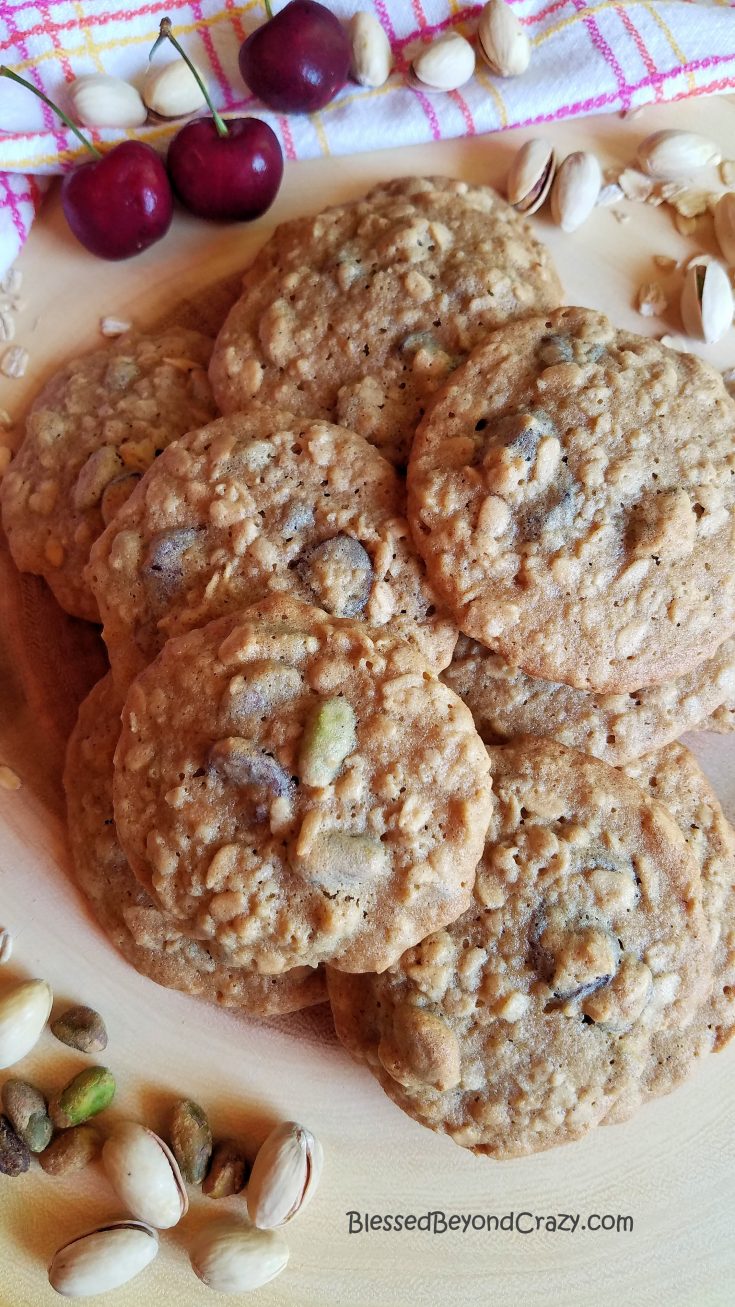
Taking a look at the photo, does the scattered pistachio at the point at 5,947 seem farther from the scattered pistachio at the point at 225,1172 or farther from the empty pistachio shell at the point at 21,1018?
the scattered pistachio at the point at 225,1172

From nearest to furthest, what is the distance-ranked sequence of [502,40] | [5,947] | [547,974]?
[547,974] → [5,947] → [502,40]

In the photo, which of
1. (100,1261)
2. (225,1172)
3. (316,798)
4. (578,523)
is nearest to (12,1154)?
(100,1261)

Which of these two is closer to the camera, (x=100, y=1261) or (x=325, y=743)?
(x=325, y=743)

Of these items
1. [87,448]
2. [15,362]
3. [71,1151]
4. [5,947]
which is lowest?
[71,1151]

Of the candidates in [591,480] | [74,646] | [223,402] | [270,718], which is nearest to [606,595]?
[591,480]

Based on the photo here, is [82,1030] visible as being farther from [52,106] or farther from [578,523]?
[52,106]

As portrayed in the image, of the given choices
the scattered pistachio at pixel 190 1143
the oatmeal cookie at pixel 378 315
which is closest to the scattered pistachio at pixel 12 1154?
the scattered pistachio at pixel 190 1143

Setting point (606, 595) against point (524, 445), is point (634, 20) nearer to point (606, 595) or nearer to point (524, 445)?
point (524, 445)

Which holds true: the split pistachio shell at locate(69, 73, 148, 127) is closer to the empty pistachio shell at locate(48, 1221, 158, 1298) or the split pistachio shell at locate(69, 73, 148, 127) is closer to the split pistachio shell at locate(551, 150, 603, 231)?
the split pistachio shell at locate(551, 150, 603, 231)
